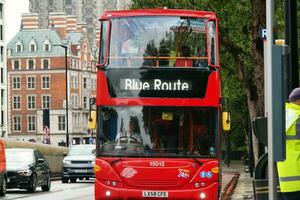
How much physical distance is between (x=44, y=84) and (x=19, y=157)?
392ft

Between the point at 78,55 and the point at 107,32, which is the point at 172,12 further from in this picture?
the point at 78,55

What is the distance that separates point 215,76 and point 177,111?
1160mm

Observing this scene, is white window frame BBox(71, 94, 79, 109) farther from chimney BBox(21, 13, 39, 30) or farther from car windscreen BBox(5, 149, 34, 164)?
car windscreen BBox(5, 149, 34, 164)

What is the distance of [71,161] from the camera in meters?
Answer: 42.4

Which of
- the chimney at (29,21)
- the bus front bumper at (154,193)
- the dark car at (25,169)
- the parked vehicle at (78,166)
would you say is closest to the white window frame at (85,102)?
the chimney at (29,21)

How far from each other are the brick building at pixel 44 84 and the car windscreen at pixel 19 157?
115 metres

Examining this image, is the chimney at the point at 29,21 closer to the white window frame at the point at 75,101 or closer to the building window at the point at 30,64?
the building window at the point at 30,64

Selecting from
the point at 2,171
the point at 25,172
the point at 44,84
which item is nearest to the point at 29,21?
the point at 44,84

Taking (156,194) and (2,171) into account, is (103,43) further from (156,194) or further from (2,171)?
(2,171)

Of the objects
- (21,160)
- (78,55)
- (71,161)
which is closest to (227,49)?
(21,160)

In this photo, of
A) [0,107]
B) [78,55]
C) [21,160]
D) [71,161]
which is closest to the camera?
[21,160]

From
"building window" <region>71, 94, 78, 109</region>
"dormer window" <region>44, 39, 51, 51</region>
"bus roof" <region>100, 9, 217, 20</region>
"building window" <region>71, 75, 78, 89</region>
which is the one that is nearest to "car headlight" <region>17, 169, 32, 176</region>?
"bus roof" <region>100, 9, 217, 20</region>

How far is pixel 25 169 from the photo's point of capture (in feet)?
103

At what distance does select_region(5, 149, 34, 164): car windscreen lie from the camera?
Answer: 105ft
